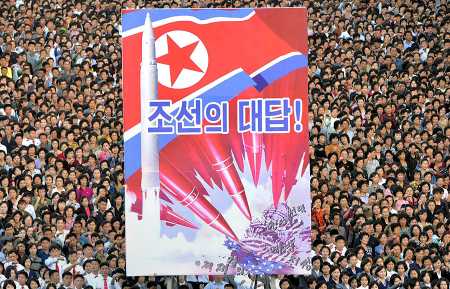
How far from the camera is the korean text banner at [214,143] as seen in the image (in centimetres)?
1412

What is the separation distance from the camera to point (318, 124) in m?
19.7

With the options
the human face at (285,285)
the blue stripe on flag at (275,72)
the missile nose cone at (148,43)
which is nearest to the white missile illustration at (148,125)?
the missile nose cone at (148,43)

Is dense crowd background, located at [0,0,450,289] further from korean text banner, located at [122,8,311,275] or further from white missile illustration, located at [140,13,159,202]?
white missile illustration, located at [140,13,159,202]

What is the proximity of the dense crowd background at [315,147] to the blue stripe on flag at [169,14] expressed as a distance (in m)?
2.99

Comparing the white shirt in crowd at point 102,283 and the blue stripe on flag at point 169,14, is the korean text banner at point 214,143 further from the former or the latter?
the white shirt in crowd at point 102,283

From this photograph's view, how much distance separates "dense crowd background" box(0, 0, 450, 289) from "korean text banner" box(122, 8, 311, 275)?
4.31 feet

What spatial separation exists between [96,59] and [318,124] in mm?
3851

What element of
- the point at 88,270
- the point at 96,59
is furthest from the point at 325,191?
the point at 96,59

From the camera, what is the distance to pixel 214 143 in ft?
46.6

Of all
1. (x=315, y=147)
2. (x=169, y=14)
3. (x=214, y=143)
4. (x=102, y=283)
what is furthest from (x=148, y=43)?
(x=315, y=147)

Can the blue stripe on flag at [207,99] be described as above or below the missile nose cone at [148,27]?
below

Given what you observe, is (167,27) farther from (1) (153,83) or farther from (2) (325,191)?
(2) (325,191)

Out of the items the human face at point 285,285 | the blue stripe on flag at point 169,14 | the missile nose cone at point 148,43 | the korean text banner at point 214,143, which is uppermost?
the blue stripe on flag at point 169,14

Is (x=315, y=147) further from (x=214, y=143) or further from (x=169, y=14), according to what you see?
(x=169, y=14)
